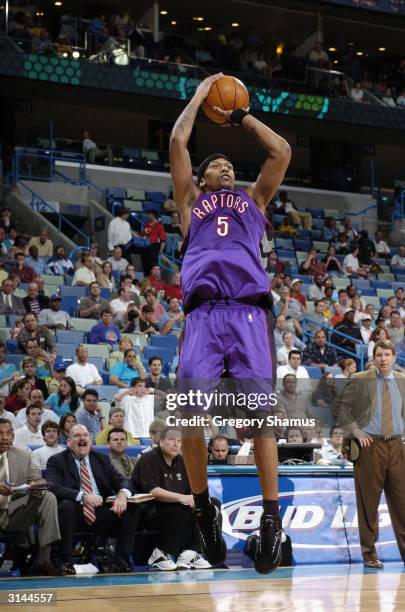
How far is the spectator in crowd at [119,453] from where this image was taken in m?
9.46

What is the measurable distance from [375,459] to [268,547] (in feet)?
13.3

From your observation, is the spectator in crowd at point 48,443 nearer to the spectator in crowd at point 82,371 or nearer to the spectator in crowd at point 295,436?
the spectator in crowd at point 295,436

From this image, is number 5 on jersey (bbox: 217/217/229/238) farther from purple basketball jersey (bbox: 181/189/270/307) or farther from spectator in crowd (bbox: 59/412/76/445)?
spectator in crowd (bbox: 59/412/76/445)

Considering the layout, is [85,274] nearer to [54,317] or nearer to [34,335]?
[54,317]

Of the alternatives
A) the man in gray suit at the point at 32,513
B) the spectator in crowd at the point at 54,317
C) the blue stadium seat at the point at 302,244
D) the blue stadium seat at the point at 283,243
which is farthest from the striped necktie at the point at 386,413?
the blue stadium seat at the point at 302,244

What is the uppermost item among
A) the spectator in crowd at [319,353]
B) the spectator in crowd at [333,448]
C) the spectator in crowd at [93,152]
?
the spectator in crowd at [93,152]

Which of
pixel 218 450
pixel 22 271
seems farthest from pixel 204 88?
pixel 22 271

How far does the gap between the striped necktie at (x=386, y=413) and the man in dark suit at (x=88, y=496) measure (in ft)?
7.31

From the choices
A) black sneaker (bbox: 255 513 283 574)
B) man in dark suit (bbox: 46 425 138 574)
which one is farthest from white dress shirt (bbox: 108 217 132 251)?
black sneaker (bbox: 255 513 283 574)

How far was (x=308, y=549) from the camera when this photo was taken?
9.09 meters

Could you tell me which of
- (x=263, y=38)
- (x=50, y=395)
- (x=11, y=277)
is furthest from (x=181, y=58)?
(x=50, y=395)

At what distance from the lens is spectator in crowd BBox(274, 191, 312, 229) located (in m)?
22.8

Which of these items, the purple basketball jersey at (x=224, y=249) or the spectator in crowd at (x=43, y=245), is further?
the spectator in crowd at (x=43, y=245)

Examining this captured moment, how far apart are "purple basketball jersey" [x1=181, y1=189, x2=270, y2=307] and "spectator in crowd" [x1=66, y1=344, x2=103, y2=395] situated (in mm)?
7283
